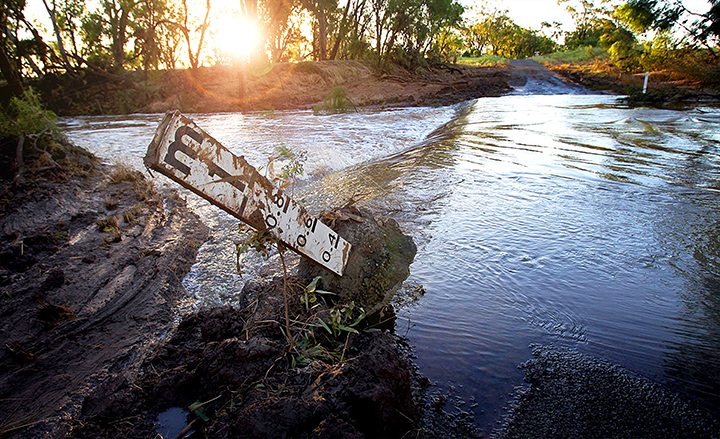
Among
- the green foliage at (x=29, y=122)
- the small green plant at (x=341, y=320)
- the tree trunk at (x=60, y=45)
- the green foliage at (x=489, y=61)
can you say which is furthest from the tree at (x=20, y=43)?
the green foliage at (x=489, y=61)

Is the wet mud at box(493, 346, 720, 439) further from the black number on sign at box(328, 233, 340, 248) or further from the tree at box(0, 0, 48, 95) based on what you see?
the tree at box(0, 0, 48, 95)

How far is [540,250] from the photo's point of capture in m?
3.24

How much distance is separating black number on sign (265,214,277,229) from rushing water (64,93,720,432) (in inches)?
42.3

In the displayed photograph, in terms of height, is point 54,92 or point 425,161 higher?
point 54,92

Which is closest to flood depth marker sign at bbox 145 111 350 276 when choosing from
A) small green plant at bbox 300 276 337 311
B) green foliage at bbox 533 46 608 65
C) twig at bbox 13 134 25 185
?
small green plant at bbox 300 276 337 311

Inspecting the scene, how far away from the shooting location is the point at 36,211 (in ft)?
12.7

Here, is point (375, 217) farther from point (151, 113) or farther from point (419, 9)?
point (419, 9)

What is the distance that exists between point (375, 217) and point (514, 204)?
7.57ft

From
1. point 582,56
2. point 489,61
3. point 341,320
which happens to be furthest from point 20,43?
point 582,56

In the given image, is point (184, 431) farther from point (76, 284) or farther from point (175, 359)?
point (76, 284)

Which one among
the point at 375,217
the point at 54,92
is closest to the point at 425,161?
the point at 375,217

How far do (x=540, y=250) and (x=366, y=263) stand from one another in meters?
1.74

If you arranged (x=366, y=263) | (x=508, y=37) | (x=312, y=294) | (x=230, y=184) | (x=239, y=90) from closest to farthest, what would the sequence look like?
(x=230, y=184) < (x=312, y=294) < (x=366, y=263) < (x=239, y=90) < (x=508, y=37)

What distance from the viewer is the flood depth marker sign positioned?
1.52 m
